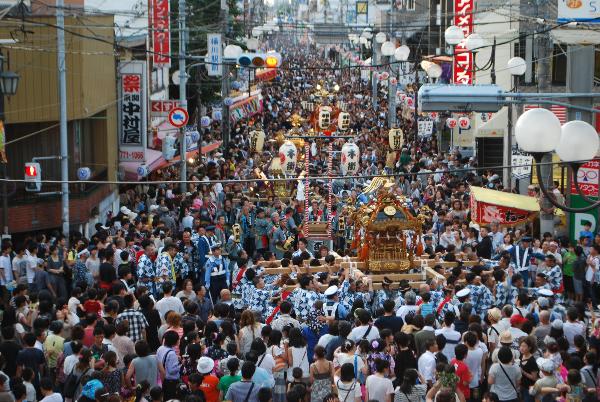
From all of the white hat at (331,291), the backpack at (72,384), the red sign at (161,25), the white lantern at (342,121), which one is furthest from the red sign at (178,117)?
the backpack at (72,384)

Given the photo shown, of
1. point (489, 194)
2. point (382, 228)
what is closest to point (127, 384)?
point (382, 228)

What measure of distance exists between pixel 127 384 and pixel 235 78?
50615 millimetres

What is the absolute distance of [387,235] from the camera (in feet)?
59.0

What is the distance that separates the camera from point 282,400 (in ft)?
36.4

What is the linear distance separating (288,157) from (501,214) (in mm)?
7155

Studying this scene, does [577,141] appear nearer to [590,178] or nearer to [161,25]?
[590,178]

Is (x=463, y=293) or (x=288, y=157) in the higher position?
(x=288, y=157)

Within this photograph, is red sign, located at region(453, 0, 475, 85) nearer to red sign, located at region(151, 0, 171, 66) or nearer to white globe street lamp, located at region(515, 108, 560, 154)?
red sign, located at region(151, 0, 171, 66)

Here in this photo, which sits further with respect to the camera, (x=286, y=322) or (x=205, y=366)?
(x=286, y=322)

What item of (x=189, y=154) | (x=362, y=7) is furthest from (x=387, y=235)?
(x=362, y=7)

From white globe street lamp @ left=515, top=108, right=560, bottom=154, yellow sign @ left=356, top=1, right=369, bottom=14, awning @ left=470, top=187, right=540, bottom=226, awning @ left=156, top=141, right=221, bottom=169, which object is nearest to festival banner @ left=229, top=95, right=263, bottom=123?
awning @ left=156, top=141, right=221, bottom=169

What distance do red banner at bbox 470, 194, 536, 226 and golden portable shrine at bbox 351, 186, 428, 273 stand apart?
13.7 ft

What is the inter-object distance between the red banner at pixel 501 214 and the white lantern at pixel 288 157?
662cm

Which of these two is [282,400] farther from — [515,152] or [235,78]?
[235,78]
